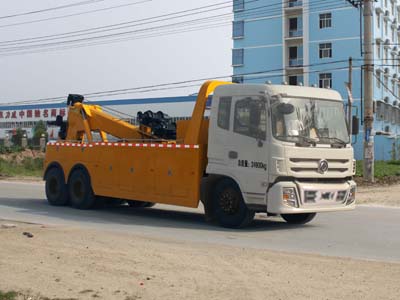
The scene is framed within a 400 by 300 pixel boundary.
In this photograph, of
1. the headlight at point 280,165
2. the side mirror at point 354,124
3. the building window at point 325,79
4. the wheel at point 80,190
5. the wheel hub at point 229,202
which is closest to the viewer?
the headlight at point 280,165

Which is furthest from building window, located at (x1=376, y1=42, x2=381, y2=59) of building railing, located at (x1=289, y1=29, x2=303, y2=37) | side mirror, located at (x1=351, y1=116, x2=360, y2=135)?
side mirror, located at (x1=351, y1=116, x2=360, y2=135)

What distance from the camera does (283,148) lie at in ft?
36.5

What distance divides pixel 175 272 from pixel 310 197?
15.4 feet

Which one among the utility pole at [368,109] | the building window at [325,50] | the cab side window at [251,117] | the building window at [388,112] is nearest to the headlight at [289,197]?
the cab side window at [251,117]

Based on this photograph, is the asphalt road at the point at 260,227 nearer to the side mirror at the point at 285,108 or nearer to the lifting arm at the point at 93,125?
the lifting arm at the point at 93,125

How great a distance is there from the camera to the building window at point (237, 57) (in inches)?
2825

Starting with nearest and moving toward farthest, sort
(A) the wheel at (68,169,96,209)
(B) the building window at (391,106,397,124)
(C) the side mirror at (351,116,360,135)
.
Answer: (C) the side mirror at (351,116,360,135) → (A) the wheel at (68,169,96,209) → (B) the building window at (391,106,397,124)

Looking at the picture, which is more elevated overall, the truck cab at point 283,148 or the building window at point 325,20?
the building window at point 325,20

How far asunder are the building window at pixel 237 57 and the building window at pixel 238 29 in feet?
5.62

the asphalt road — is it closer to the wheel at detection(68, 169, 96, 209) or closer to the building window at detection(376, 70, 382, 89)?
the wheel at detection(68, 169, 96, 209)

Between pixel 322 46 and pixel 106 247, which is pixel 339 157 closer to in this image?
pixel 106 247

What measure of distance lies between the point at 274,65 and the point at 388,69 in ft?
45.2

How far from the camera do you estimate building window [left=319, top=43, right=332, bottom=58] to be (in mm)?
65438

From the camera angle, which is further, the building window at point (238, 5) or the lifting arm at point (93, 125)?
the building window at point (238, 5)
